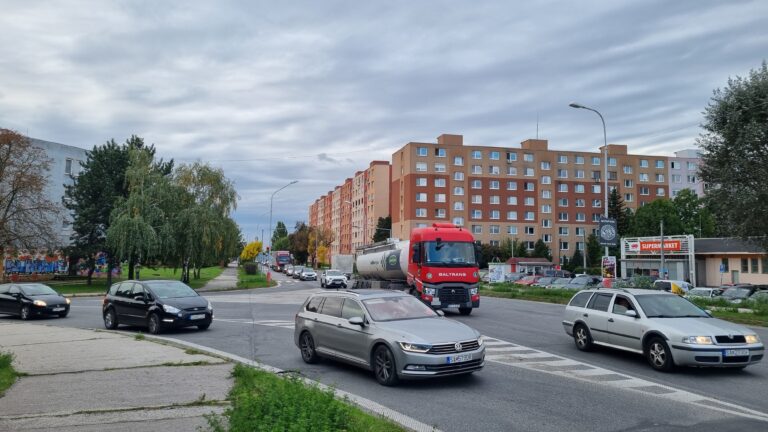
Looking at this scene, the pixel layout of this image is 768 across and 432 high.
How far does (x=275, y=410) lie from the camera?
5105 mm

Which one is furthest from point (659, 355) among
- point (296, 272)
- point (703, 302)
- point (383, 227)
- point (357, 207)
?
point (357, 207)

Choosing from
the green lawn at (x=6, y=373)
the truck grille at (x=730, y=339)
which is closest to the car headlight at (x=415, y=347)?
the truck grille at (x=730, y=339)

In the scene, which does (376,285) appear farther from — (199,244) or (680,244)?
(680,244)

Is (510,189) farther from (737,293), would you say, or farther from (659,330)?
(659,330)

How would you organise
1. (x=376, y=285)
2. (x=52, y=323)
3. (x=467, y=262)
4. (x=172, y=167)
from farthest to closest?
(x=172, y=167)
(x=376, y=285)
(x=467, y=262)
(x=52, y=323)

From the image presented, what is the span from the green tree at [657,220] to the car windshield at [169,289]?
77161 mm

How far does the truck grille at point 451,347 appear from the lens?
896cm

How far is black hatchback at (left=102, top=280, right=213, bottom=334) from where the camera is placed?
16672 millimetres

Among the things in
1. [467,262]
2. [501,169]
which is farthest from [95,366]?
[501,169]

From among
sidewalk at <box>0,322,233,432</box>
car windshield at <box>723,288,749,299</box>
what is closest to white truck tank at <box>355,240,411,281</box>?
sidewalk at <box>0,322,233,432</box>

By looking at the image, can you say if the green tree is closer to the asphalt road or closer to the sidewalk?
the asphalt road

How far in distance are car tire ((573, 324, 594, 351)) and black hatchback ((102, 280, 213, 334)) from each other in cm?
1043

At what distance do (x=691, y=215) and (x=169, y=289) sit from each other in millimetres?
83362

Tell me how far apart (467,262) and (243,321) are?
27.4 feet
